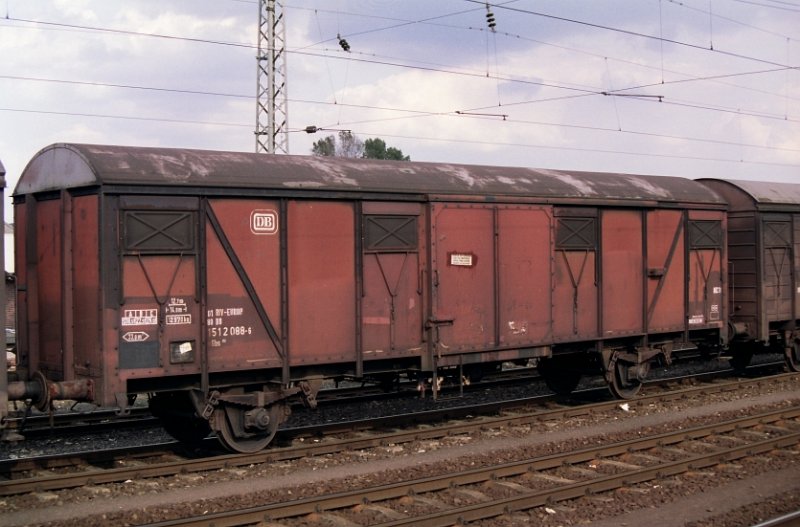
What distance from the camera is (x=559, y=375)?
597 inches

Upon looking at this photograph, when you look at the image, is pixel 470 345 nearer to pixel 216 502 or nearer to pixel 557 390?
pixel 557 390

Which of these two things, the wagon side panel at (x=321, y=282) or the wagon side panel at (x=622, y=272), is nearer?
the wagon side panel at (x=321, y=282)

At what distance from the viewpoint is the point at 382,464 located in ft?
33.9

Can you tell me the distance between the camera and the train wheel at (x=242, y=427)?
33.9ft

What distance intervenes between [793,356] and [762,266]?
2572 mm

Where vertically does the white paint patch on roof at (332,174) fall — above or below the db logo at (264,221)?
above

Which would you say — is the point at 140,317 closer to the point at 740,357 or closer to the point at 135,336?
the point at 135,336

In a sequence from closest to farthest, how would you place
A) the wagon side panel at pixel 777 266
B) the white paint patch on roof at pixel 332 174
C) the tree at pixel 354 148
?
the white paint patch on roof at pixel 332 174, the wagon side panel at pixel 777 266, the tree at pixel 354 148

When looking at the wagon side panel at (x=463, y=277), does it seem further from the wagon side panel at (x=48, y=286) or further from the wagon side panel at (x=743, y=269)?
the wagon side panel at (x=743, y=269)

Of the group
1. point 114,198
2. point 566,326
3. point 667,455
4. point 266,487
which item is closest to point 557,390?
point 566,326

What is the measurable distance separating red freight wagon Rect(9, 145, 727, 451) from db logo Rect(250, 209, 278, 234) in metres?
0.02

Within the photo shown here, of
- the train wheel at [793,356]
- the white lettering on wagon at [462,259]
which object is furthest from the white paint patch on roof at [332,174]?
the train wheel at [793,356]

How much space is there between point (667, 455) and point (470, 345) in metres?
3.17

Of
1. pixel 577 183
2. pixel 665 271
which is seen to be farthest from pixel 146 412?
pixel 665 271
